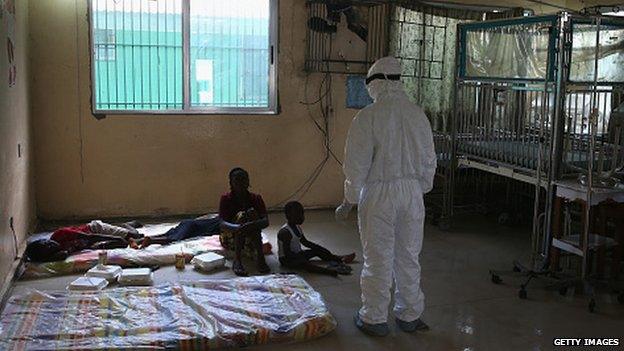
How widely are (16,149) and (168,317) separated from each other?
2.09 m

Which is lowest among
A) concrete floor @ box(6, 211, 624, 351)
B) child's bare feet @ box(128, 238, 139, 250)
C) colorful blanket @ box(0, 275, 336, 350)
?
concrete floor @ box(6, 211, 624, 351)

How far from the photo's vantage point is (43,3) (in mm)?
5520

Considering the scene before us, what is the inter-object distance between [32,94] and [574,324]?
15.7 ft

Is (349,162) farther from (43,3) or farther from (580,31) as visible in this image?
(43,3)

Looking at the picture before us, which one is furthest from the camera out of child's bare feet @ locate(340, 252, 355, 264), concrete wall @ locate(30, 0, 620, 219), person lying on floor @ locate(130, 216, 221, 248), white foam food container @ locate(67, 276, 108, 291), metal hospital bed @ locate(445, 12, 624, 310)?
concrete wall @ locate(30, 0, 620, 219)

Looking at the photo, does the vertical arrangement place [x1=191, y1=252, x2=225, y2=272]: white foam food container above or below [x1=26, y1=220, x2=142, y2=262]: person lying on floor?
below

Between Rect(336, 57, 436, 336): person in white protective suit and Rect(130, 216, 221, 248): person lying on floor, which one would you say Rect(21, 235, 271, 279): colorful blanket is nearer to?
Rect(130, 216, 221, 248): person lying on floor

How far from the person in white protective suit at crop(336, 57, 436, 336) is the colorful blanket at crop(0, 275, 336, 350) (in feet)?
1.31

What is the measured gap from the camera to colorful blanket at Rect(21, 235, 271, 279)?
4.38 m

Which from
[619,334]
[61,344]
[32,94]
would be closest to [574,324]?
[619,334]

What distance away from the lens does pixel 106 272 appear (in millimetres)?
4195

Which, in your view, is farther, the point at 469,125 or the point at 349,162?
the point at 469,125

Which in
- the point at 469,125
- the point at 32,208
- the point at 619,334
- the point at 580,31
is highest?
the point at 580,31

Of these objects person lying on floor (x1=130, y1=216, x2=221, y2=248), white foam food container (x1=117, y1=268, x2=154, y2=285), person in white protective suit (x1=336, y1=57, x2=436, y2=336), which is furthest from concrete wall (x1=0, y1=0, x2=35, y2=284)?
person in white protective suit (x1=336, y1=57, x2=436, y2=336)
